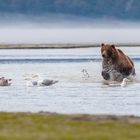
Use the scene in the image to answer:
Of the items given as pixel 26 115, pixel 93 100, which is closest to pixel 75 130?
pixel 26 115

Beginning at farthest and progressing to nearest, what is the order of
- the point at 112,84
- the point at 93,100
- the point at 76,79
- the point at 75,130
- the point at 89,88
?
the point at 76,79 → the point at 112,84 → the point at 89,88 → the point at 93,100 → the point at 75,130

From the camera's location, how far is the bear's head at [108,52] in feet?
156

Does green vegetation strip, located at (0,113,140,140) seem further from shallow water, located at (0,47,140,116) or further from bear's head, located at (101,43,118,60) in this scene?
bear's head, located at (101,43,118,60)

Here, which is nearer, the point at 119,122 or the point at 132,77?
the point at 119,122

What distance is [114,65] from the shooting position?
48.4m

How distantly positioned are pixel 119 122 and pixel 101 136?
358cm

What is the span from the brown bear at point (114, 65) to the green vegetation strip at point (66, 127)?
19.2 m

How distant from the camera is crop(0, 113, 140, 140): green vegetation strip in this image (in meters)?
22.2

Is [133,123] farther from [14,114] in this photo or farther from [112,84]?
[112,84]

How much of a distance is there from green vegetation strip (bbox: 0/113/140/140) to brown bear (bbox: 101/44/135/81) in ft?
63.1

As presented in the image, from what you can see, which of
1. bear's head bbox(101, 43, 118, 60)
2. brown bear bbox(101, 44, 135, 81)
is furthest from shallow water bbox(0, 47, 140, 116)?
bear's head bbox(101, 43, 118, 60)

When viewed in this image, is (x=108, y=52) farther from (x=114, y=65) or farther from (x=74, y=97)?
(x=74, y=97)

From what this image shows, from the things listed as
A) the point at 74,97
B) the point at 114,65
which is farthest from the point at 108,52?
the point at 74,97

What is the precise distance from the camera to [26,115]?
92.0 feet
